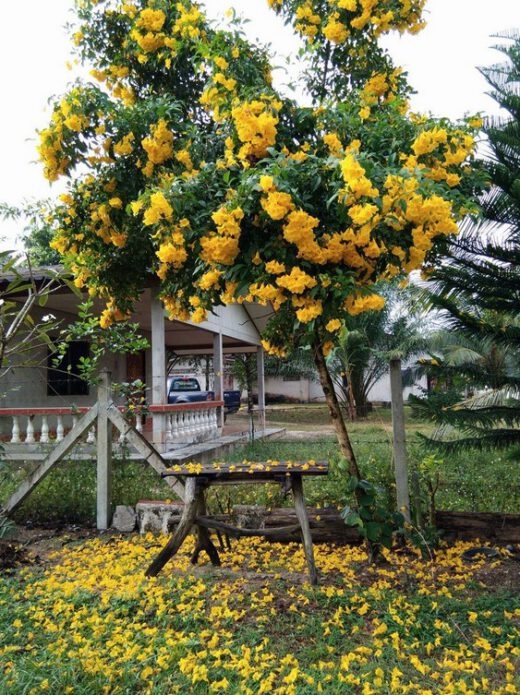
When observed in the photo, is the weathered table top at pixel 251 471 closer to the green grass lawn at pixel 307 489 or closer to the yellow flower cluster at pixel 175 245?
the green grass lawn at pixel 307 489

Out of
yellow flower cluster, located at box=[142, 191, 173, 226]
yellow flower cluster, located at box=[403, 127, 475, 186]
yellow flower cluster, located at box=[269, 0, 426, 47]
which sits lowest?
yellow flower cluster, located at box=[142, 191, 173, 226]

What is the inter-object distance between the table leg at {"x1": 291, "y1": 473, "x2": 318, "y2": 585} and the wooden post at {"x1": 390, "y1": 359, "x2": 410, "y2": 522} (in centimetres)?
93

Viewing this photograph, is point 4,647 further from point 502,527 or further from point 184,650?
point 502,527

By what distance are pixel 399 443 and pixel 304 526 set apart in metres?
1.15

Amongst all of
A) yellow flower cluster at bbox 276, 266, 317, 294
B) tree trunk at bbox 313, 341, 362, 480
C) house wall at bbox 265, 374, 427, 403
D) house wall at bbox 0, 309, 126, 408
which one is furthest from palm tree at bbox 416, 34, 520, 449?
house wall at bbox 265, 374, 427, 403

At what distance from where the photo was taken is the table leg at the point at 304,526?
3773 mm

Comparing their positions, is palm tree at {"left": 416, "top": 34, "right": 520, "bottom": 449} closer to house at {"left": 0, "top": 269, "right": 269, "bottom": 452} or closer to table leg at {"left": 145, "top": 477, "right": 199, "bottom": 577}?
table leg at {"left": 145, "top": 477, "right": 199, "bottom": 577}

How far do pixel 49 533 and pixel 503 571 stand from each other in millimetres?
4018

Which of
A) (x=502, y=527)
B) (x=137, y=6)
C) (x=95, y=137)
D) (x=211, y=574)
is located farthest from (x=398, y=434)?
(x=137, y=6)

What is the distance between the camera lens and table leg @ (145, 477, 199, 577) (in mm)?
3885

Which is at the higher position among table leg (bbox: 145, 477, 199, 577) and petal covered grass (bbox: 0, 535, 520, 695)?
table leg (bbox: 145, 477, 199, 577)

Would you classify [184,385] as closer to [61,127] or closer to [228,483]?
[61,127]

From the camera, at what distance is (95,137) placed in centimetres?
451

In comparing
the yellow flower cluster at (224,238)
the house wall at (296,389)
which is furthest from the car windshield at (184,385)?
the yellow flower cluster at (224,238)
